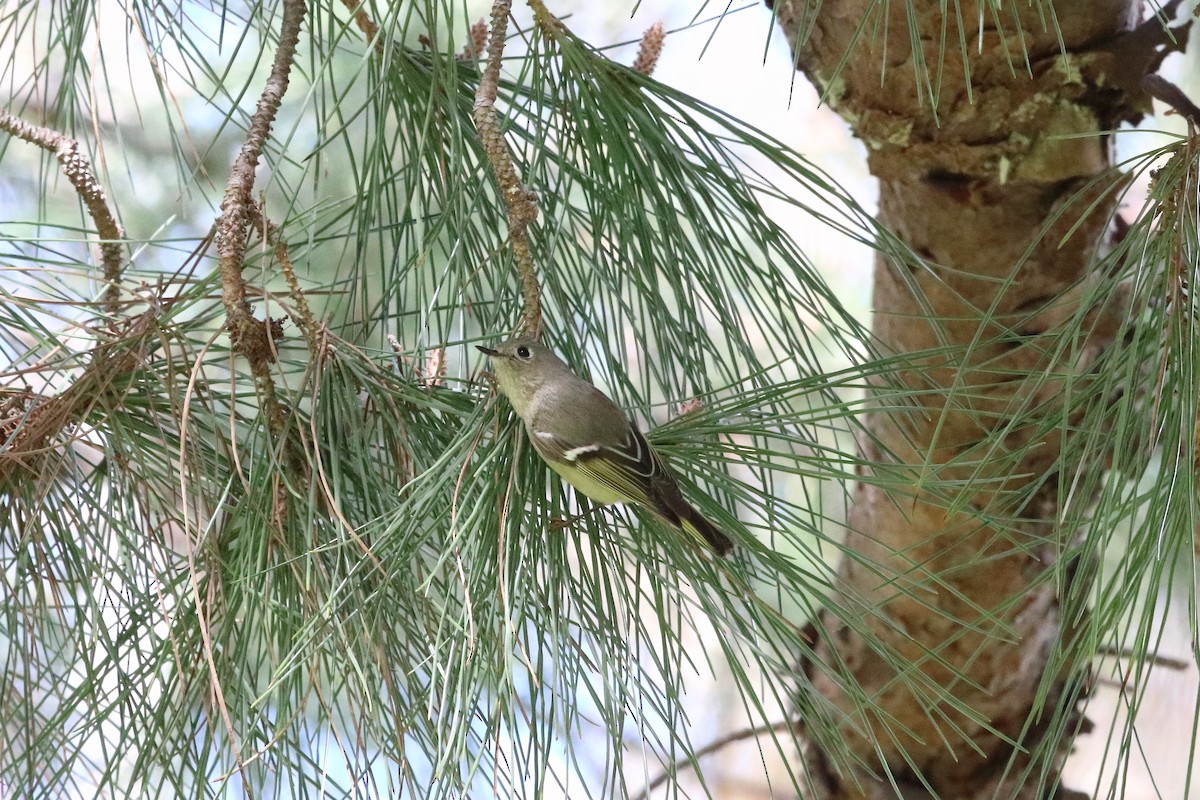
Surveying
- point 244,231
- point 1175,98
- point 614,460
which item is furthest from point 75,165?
point 1175,98

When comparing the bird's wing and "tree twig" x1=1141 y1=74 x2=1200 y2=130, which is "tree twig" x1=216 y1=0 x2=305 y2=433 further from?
"tree twig" x1=1141 y1=74 x2=1200 y2=130

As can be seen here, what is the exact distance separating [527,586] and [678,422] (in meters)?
0.18

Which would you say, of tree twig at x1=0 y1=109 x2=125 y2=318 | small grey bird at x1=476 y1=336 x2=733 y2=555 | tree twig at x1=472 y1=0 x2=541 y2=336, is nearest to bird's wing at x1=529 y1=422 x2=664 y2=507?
small grey bird at x1=476 y1=336 x2=733 y2=555

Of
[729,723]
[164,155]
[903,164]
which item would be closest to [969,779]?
[903,164]

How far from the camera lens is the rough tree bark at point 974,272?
943 mm

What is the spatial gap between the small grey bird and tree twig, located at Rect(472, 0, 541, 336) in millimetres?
64

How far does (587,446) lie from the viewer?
28.6 inches

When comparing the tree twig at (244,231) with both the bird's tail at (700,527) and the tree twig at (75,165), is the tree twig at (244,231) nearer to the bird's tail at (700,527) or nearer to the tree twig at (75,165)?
the tree twig at (75,165)

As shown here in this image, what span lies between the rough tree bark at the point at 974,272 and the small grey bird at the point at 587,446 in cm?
14

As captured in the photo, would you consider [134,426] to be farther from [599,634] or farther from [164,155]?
[164,155]

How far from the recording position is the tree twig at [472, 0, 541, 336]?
28.1 inches

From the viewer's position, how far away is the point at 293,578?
74cm

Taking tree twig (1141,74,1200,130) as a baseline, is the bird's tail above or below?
below

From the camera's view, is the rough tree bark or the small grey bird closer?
the small grey bird
